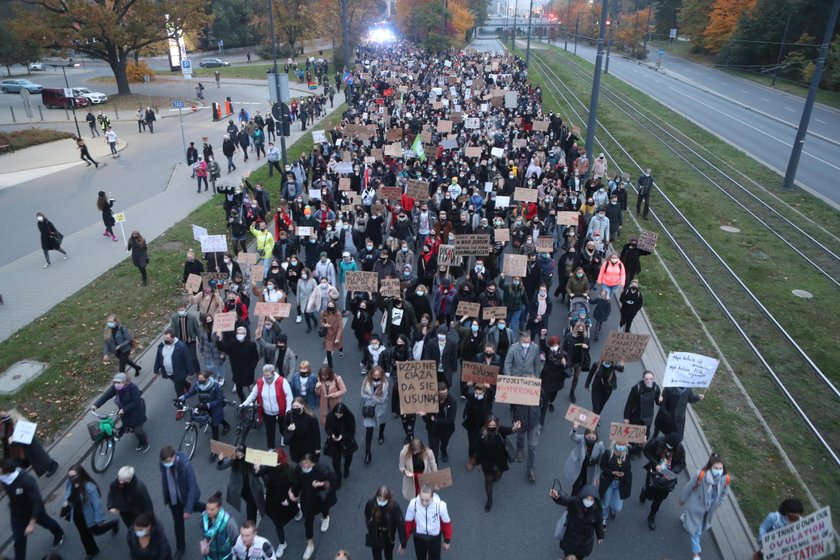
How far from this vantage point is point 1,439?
26.8 ft

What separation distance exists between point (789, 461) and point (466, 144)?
58.3 feet

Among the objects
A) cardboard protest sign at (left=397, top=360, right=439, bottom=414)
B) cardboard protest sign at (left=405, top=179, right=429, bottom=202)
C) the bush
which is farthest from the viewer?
the bush

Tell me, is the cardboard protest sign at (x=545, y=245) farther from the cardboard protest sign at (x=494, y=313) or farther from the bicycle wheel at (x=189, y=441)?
the bicycle wheel at (x=189, y=441)

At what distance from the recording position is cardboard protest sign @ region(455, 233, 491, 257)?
45.2 feet

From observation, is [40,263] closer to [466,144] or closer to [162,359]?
[162,359]

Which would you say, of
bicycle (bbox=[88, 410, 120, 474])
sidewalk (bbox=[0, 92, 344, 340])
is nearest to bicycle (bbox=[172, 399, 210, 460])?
bicycle (bbox=[88, 410, 120, 474])

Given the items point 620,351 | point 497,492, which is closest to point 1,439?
point 497,492

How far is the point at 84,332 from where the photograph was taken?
1319 centimetres

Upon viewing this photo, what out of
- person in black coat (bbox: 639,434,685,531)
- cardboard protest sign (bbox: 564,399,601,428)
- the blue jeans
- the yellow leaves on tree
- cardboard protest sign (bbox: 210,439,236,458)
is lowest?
the blue jeans

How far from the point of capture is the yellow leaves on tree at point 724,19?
6388 centimetres

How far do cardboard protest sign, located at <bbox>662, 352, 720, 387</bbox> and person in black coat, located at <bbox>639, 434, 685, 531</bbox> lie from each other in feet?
3.44

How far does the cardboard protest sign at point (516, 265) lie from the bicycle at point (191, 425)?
6.62m

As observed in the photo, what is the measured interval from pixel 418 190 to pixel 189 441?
10383 millimetres

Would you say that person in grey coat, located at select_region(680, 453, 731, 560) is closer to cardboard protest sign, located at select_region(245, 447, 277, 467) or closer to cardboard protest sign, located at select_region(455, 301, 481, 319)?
cardboard protest sign, located at select_region(455, 301, 481, 319)
